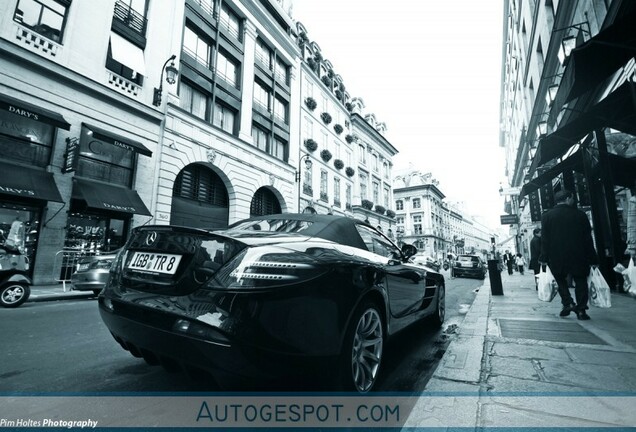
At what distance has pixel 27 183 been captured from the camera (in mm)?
8617

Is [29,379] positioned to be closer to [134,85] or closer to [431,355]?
[431,355]

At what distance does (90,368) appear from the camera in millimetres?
2549

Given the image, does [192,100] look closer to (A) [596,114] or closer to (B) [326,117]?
(B) [326,117]

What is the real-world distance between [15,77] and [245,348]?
12.5m

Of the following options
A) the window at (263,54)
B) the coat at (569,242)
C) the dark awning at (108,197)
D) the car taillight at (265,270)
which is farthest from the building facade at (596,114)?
the window at (263,54)

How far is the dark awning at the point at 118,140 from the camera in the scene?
408 inches

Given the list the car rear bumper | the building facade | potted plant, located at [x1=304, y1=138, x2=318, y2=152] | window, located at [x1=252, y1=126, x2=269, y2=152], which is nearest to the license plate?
the car rear bumper

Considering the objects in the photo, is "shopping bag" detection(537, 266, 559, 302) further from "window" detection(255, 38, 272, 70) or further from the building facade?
"window" detection(255, 38, 272, 70)

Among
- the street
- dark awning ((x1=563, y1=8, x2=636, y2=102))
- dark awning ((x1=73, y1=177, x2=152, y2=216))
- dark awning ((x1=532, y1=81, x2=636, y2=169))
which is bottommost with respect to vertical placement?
the street

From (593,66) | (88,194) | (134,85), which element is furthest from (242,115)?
(593,66)

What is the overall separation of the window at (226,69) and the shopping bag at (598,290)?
55.6 feet

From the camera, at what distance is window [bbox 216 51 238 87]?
16359 mm

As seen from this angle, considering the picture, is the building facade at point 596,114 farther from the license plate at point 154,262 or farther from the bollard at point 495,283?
the license plate at point 154,262

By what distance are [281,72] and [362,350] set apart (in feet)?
74.9
